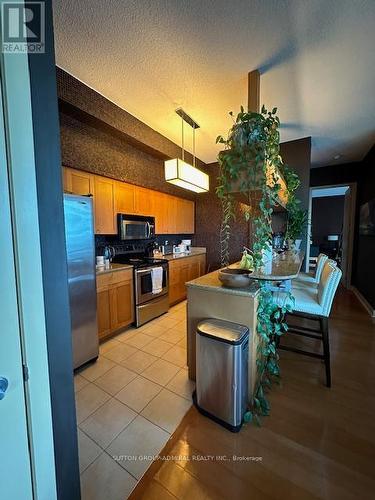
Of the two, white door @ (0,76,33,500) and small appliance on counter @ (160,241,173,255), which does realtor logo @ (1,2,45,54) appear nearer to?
white door @ (0,76,33,500)

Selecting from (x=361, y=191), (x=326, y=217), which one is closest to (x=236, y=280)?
(x=361, y=191)

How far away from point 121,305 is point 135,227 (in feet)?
4.07

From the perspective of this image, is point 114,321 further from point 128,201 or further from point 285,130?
point 285,130

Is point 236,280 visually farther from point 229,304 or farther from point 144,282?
point 144,282

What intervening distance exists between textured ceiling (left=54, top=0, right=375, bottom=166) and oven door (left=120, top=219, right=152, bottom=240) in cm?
150

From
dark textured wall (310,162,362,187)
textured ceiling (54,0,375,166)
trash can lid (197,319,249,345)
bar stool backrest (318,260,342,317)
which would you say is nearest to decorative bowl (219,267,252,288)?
trash can lid (197,319,249,345)

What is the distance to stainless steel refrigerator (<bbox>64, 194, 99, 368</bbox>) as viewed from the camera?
200cm

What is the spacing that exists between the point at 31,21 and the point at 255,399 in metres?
2.29

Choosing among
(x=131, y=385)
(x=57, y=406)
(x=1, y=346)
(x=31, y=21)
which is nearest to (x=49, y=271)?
(x=1, y=346)

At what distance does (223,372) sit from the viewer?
1.46 metres

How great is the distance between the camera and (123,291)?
112 inches

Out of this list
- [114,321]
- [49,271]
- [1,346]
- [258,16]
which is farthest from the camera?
[114,321]

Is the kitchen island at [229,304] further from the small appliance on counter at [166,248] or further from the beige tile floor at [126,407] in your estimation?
the small appliance on counter at [166,248]

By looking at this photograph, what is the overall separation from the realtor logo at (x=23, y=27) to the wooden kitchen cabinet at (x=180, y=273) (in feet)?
10.8
